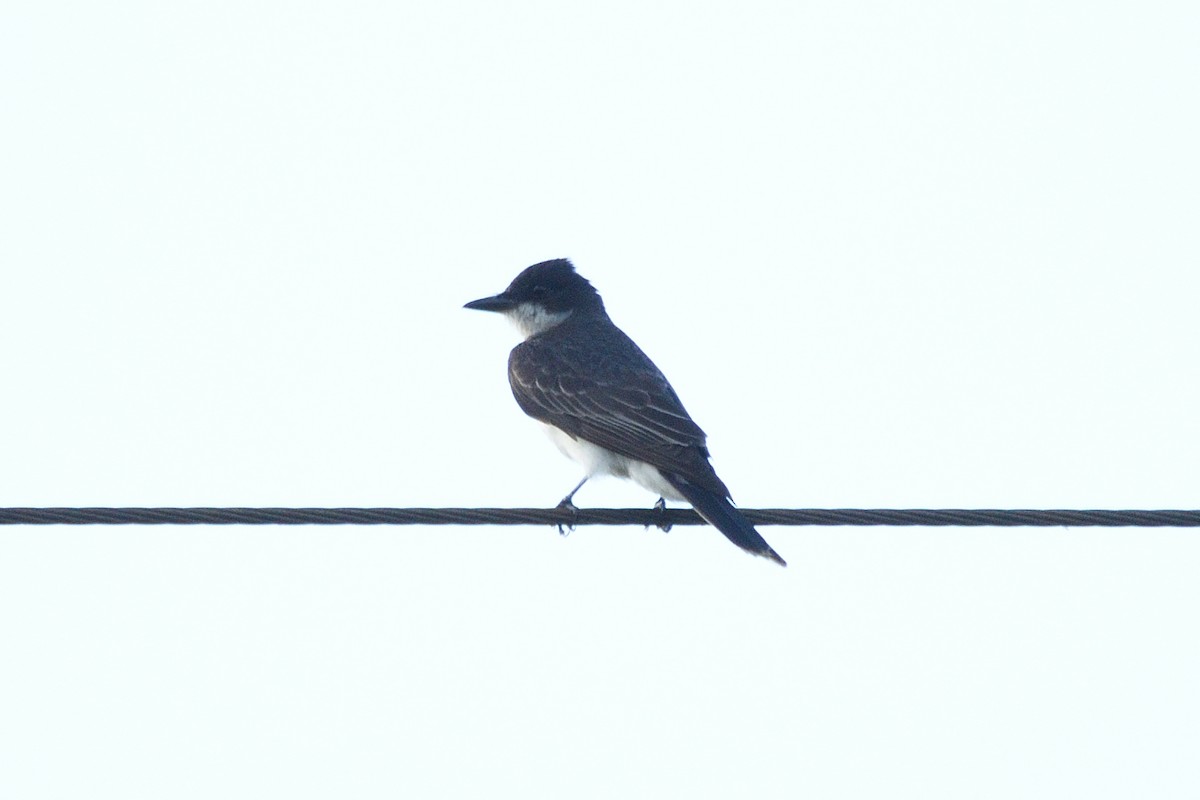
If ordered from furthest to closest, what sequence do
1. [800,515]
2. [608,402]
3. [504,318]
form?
1. [504,318]
2. [608,402]
3. [800,515]

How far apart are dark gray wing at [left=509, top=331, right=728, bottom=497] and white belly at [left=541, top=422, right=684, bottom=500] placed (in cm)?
8

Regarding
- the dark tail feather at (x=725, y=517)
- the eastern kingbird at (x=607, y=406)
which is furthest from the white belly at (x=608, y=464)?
the dark tail feather at (x=725, y=517)

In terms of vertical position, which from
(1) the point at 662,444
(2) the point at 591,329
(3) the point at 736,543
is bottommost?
(3) the point at 736,543

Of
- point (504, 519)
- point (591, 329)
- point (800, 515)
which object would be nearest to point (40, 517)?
point (504, 519)

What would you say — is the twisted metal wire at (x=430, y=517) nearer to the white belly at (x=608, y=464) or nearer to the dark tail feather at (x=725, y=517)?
the dark tail feather at (x=725, y=517)

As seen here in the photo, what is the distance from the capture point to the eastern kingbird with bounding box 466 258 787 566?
27.7 feet

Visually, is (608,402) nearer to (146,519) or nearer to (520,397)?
(520,397)

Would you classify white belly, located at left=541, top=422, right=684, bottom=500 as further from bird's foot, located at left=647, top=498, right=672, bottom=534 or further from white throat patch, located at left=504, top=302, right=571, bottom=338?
white throat patch, located at left=504, top=302, right=571, bottom=338

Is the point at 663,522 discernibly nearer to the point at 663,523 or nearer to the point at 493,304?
the point at 663,523

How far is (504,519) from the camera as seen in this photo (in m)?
6.68

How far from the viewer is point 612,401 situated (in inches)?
371

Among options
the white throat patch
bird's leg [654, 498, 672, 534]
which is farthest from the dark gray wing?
the white throat patch

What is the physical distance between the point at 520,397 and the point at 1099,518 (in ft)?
15.5

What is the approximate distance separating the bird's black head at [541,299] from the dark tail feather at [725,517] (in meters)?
3.53
